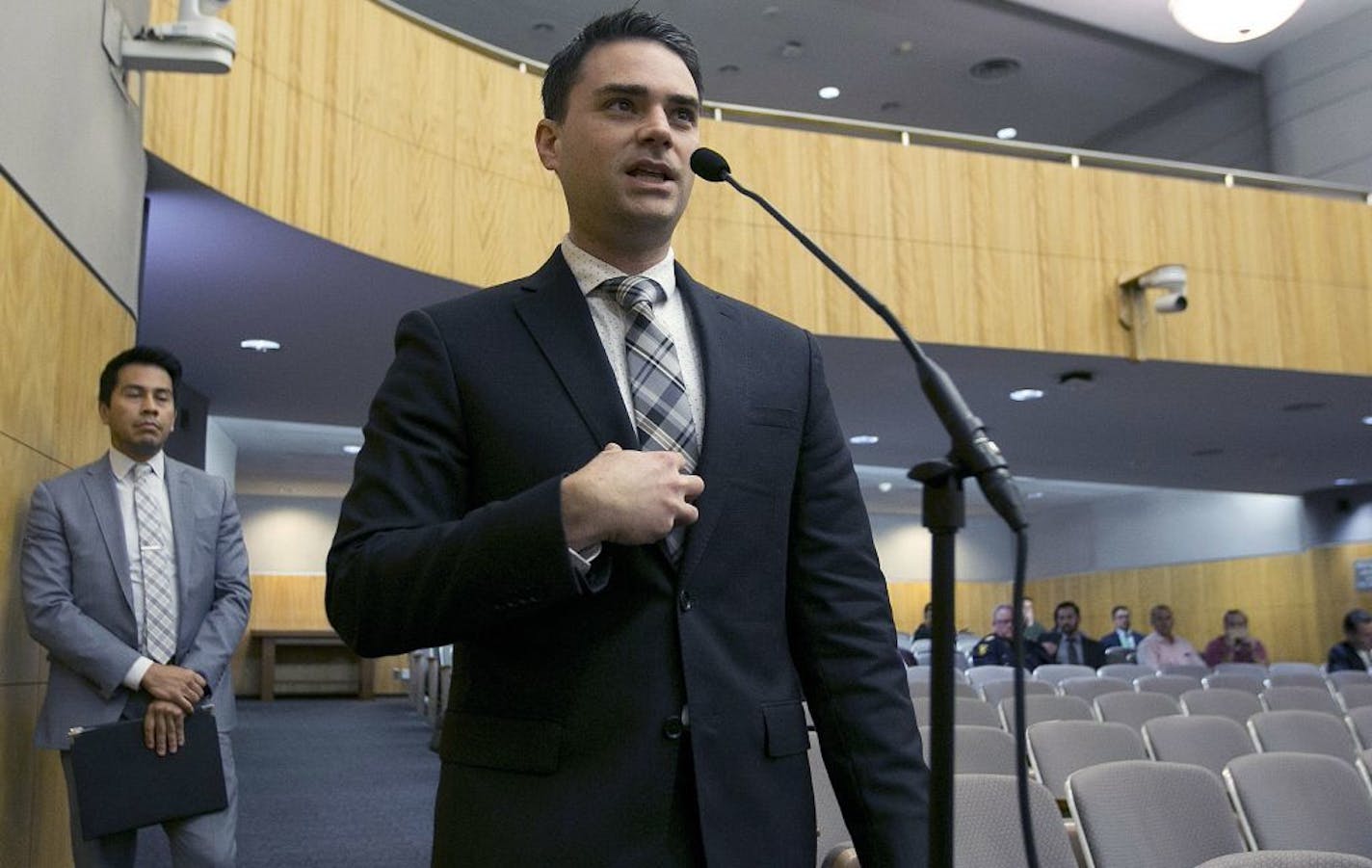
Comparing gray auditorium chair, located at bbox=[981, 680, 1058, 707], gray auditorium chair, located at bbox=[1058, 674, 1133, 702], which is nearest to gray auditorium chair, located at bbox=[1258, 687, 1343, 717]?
gray auditorium chair, located at bbox=[1058, 674, 1133, 702]

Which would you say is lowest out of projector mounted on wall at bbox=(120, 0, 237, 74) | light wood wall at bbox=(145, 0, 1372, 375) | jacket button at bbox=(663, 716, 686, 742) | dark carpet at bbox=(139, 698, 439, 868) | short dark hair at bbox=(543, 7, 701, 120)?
dark carpet at bbox=(139, 698, 439, 868)

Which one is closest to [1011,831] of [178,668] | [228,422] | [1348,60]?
[178,668]

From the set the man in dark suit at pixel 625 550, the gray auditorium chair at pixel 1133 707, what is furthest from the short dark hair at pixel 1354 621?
the man in dark suit at pixel 625 550

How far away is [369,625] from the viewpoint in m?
1.19

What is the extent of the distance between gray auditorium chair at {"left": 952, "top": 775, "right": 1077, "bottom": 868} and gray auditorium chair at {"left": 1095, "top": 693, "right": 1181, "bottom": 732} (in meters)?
2.76

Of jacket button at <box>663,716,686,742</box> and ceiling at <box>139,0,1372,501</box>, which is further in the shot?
ceiling at <box>139,0,1372,501</box>

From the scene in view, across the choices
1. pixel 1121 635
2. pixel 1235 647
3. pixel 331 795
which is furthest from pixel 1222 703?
pixel 1121 635

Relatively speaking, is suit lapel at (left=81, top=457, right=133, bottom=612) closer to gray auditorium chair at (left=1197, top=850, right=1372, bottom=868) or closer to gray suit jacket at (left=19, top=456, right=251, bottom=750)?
gray suit jacket at (left=19, top=456, right=251, bottom=750)

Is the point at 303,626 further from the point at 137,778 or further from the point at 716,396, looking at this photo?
the point at 716,396

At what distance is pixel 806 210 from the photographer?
27.7 ft

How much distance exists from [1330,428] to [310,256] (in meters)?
8.88

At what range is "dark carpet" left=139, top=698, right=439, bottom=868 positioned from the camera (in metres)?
5.34

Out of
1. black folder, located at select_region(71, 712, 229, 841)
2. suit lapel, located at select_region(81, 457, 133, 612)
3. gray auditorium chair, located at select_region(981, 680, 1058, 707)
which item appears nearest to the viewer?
black folder, located at select_region(71, 712, 229, 841)

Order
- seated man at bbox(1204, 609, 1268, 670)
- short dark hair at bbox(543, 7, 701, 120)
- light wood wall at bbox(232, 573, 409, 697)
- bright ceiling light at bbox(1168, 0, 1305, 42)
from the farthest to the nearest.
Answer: light wood wall at bbox(232, 573, 409, 697)
seated man at bbox(1204, 609, 1268, 670)
bright ceiling light at bbox(1168, 0, 1305, 42)
short dark hair at bbox(543, 7, 701, 120)
